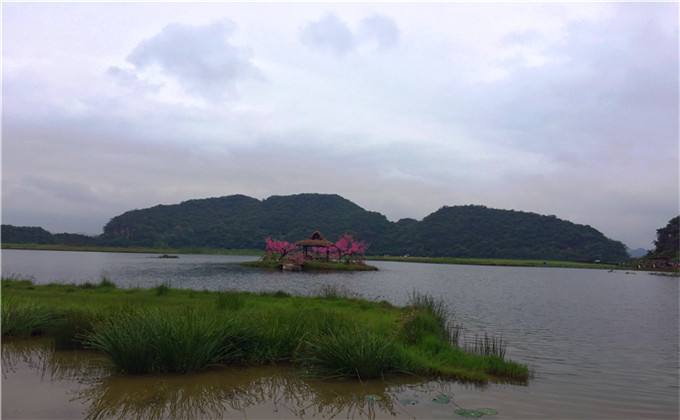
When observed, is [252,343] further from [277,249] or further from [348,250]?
[348,250]

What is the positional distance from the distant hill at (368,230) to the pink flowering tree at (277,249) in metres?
46.9

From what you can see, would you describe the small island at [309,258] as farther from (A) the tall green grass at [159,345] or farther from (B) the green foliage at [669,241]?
(B) the green foliage at [669,241]

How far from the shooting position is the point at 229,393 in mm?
5738

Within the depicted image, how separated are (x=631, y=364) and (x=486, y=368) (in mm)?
4551

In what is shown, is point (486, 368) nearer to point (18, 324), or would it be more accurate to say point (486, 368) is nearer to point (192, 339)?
point (192, 339)

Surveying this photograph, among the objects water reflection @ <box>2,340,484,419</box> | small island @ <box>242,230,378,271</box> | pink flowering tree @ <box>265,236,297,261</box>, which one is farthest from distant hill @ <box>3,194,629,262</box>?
water reflection @ <box>2,340,484,419</box>

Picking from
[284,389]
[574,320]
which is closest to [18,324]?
[284,389]

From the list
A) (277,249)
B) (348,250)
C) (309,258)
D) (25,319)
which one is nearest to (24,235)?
(277,249)

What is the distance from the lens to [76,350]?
25.6 ft

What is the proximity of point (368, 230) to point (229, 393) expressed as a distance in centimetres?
10053

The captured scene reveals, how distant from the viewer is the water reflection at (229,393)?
5137 millimetres

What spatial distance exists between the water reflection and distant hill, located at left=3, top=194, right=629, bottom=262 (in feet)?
298

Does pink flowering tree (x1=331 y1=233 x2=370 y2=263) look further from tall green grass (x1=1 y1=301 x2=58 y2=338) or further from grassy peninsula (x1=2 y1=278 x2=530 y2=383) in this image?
tall green grass (x1=1 y1=301 x2=58 y2=338)

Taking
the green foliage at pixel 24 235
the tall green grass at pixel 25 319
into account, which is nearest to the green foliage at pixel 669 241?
the tall green grass at pixel 25 319
